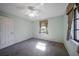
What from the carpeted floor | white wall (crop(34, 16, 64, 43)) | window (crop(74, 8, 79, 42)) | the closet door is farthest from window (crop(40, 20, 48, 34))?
window (crop(74, 8, 79, 42))

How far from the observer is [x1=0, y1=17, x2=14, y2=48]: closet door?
348 cm

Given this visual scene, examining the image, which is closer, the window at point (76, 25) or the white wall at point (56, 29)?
the window at point (76, 25)

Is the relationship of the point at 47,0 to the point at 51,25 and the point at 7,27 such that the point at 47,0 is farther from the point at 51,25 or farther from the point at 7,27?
the point at 51,25

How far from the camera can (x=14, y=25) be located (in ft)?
14.3

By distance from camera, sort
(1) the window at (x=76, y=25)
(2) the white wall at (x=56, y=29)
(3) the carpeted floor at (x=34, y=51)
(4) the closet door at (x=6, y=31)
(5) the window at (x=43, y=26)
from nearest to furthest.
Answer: (1) the window at (x=76, y=25) < (3) the carpeted floor at (x=34, y=51) < (4) the closet door at (x=6, y=31) < (2) the white wall at (x=56, y=29) < (5) the window at (x=43, y=26)

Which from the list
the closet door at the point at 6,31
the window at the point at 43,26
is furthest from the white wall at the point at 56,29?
the closet door at the point at 6,31

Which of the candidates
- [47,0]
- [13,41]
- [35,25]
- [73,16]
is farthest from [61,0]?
[35,25]

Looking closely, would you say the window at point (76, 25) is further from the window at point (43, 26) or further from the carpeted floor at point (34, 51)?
the window at point (43, 26)

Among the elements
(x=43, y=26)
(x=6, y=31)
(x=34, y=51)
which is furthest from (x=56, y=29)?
(x=6, y=31)

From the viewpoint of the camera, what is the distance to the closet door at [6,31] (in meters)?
3.48

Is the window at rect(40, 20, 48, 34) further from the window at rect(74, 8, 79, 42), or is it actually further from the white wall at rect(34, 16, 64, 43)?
the window at rect(74, 8, 79, 42)

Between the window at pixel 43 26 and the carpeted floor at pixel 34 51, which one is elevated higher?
the window at pixel 43 26

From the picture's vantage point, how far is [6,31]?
374cm

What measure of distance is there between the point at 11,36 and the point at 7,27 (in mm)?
708
